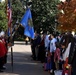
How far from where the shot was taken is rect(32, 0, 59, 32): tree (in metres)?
43.0

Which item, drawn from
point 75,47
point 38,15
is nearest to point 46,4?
point 38,15

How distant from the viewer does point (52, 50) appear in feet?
43.9

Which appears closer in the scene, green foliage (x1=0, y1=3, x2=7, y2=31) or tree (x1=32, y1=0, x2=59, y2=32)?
tree (x1=32, y1=0, x2=59, y2=32)

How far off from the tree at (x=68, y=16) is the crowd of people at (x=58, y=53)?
48.6 inches

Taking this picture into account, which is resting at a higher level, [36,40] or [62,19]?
[62,19]

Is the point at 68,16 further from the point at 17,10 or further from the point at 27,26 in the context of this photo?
the point at 17,10

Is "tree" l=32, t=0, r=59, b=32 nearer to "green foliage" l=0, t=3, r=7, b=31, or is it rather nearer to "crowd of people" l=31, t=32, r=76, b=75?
"green foliage" l=0, t=3, r=7, b=31

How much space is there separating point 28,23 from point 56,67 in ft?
10.9

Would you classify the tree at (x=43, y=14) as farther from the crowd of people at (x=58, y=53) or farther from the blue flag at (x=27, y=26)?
the blue flag at (x=27, y=26)

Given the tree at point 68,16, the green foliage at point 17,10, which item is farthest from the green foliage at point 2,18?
the tree at point 68,16

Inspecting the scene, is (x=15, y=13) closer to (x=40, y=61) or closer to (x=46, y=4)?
(x=46, y=4)

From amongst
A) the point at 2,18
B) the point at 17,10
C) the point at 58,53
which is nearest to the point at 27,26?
the point at 58,53

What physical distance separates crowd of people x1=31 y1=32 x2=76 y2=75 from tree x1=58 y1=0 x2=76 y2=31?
123 centimetres

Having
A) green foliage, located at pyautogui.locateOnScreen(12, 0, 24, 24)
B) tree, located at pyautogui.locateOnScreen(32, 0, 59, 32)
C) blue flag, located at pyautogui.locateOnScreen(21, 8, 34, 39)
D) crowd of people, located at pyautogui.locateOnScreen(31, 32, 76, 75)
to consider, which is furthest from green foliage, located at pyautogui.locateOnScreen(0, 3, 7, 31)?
blue flag, located at pyautogui.locateOnScreen(21, 8, 34, 39)
